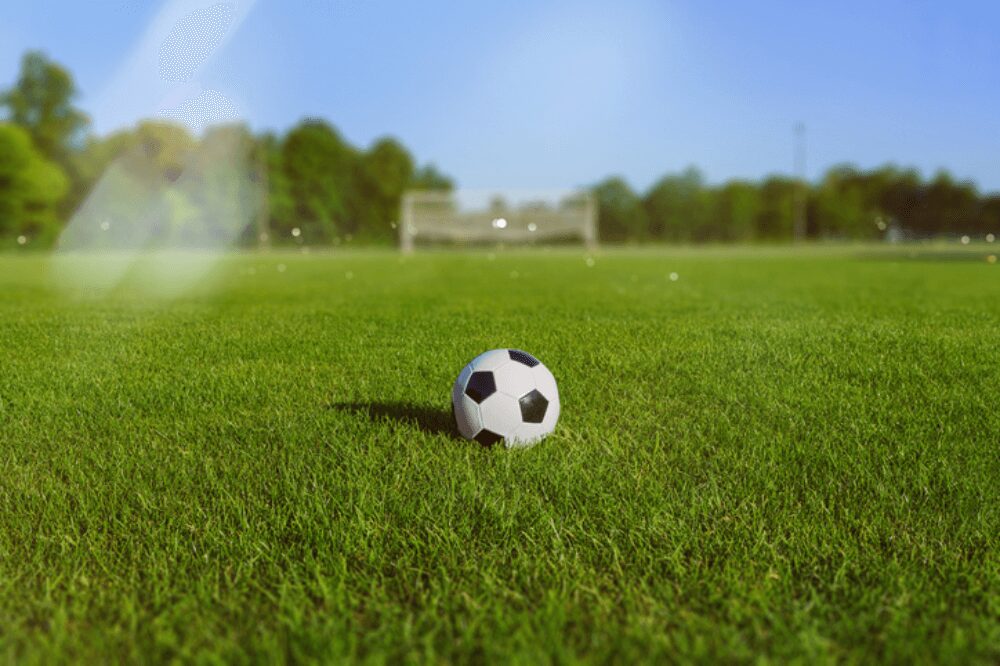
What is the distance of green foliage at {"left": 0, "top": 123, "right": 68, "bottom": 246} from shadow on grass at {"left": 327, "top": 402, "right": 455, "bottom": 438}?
59.1 m

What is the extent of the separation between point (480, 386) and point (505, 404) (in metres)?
0.17

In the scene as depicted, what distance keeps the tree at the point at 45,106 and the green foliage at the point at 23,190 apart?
535 cm

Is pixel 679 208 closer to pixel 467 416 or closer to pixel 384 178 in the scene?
pixel 384 178

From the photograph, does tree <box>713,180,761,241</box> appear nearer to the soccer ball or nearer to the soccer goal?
the soccer goal

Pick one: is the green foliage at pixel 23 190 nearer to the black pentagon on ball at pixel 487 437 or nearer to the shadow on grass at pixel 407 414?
the shadow on grass at pixel 407 414

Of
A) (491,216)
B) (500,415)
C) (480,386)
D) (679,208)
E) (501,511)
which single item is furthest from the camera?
(679,208)

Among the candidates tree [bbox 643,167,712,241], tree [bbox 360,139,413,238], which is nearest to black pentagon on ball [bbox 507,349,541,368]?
tree [bbox 360,139,413,238]

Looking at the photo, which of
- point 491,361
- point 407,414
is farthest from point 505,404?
point 407,414

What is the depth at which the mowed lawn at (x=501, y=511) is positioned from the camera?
208 centimetres

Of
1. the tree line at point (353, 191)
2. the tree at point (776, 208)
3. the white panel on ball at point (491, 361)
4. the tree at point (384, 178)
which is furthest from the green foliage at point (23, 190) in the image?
the tree at point (776, 208)

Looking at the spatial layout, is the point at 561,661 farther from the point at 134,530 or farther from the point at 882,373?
the point at 882,373

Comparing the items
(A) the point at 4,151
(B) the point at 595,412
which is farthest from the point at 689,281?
(A) the point at 4,151

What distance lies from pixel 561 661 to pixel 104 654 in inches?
46.2

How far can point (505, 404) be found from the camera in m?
3.51
